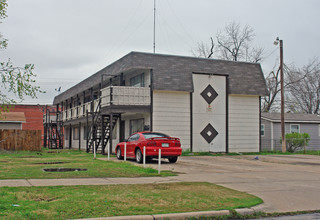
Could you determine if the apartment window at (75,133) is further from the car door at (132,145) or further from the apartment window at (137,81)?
the car door at (132,145)

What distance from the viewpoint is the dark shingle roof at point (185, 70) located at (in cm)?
2503

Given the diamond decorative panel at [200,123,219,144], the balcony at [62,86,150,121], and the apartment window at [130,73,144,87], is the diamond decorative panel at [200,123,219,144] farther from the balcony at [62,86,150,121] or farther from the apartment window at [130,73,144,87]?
the apartment window at [130,73,144,87]

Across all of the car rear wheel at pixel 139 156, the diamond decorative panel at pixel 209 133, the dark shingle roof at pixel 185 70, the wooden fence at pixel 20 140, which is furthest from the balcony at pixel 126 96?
the wooden fence at pixel 20 140

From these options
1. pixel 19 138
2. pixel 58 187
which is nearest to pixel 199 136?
pixel 19 138

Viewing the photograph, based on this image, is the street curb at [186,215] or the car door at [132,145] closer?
the street curb at [186,215]

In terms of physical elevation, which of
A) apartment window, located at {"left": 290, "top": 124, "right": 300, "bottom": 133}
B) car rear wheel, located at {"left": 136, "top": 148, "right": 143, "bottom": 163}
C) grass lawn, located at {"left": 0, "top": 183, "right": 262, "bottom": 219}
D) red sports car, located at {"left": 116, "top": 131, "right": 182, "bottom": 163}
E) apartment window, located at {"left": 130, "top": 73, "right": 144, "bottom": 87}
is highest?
apartment window, located at {"left": 130, "top": 73, "right": 144, "bottom": 87}

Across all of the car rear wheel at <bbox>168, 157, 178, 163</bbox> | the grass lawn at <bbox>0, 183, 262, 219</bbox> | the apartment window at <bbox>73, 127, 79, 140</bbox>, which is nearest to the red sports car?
the car rear wheel at <bbox>168, 157, 178, 163</bbox>

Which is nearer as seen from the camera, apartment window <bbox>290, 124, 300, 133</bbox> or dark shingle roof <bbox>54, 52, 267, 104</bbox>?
dark shingle roof <bbox>54, 52, 267, 104</bbox>

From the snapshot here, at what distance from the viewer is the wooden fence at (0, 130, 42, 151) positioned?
28513mm

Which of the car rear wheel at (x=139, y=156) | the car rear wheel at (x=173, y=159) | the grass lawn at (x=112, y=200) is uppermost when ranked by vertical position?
the car rear wheel at (x=139, y=156)

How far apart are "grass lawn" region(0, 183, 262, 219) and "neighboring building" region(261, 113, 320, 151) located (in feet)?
76.8

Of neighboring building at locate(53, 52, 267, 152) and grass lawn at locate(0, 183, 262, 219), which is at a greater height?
neighboring building at locate(53, 52, 267, 152)

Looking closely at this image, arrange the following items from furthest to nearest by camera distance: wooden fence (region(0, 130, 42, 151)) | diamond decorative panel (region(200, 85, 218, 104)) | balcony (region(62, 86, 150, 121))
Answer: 1. wooden fence (region(0, 130, 42, 151))
2. diamond decorative panel (region(200, 85, 218, 104))
3. balcony (region(62, 86, 150, 121))

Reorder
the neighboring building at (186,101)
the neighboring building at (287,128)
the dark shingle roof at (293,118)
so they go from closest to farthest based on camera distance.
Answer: the neighboring building at (186,101) < the neighboring building at (287,128) < the dark shingle roof at (293,118)
